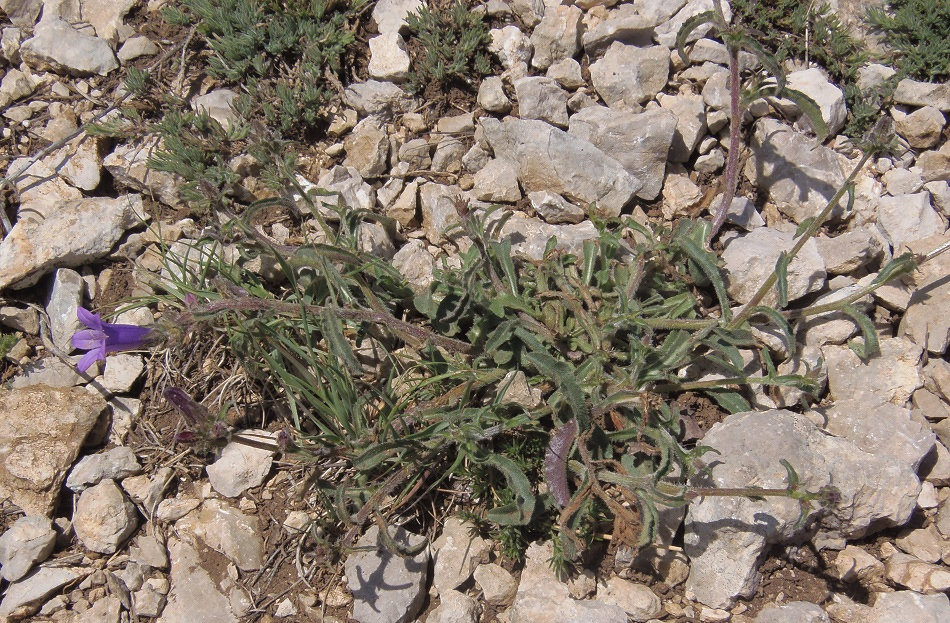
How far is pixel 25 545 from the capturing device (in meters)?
3.31

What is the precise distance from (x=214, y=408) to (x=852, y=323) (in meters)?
3.27

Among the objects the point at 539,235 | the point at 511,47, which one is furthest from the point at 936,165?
the point at 511,47

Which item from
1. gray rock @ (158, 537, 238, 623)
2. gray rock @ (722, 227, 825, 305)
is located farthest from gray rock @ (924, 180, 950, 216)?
gray rock @ (158, 537, 238, 623)

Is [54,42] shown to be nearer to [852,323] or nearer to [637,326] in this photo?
[637,326]

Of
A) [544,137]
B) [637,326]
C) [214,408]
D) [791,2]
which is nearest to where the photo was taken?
[637,326]

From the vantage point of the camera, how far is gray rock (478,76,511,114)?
4.37 m

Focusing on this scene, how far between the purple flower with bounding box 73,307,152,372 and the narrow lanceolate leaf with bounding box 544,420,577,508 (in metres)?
1.80

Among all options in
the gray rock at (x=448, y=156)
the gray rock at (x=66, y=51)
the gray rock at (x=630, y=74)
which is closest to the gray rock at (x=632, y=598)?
the gray rock at (x=448, y=156)

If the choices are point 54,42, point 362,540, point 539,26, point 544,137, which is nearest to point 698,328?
point 544,137

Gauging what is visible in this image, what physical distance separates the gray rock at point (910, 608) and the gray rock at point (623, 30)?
3.35m

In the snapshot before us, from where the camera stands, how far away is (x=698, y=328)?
11.4 ft

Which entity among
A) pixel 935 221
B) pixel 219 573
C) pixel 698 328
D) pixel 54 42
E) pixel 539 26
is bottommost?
pixel 219 573

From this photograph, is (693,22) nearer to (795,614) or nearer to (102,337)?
(795,614)

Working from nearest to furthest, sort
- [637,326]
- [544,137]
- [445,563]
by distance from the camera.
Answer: [445,563] < [637,326] < [544,137]
